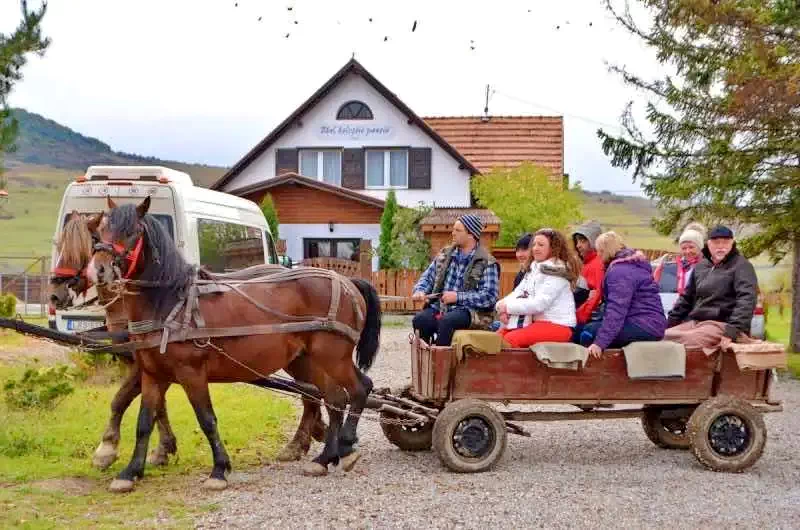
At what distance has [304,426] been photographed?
863 centimetres

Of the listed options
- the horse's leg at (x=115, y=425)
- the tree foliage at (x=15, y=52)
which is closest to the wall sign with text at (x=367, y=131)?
the tree foliage at (x=15, y=52)

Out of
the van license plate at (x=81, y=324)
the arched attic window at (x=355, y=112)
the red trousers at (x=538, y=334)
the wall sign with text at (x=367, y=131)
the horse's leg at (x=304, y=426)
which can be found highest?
the arched attic window at (x=355, y=112)

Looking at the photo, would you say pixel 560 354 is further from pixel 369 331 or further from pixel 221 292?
pixel 221 292

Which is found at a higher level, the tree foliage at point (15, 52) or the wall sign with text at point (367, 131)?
the wall sign with text at point (367, 131)

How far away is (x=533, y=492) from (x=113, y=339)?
3.33 metres

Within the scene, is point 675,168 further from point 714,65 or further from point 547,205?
point 547,205

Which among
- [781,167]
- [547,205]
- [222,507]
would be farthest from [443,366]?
[547,205]

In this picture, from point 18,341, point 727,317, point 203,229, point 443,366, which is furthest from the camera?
point 18,341

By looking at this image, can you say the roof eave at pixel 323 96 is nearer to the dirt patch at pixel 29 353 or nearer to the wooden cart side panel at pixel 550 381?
the dirt patch at pixel 29 353

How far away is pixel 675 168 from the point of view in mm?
16438

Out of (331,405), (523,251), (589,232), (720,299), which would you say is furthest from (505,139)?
(331,405)

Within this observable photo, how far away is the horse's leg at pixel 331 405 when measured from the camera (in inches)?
315

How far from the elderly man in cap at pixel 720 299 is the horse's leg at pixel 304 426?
3029mm

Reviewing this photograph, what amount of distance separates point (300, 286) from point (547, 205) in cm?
1982
